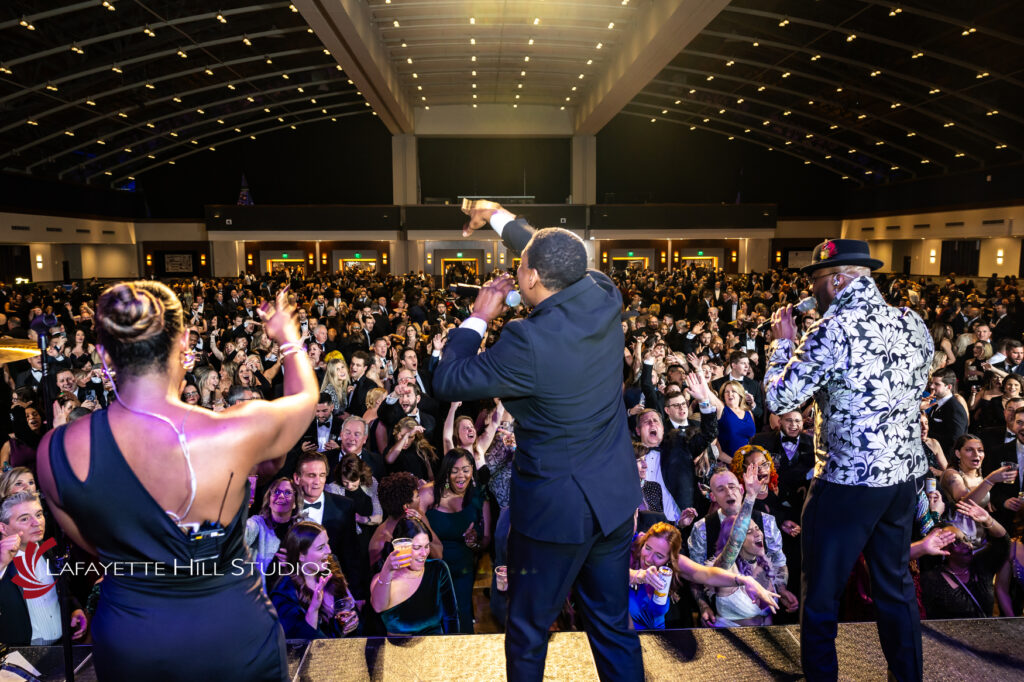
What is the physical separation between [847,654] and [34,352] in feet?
11.9

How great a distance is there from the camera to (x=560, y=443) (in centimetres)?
218

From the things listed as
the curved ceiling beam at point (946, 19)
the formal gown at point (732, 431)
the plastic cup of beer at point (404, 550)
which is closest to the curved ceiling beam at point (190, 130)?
the curved ceiling beam at point (946, 19)

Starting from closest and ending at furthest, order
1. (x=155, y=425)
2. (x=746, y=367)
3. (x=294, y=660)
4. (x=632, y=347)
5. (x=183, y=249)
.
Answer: (x=155, y=425), (x=294, y=660), (x=746, y=367), (x=632, y=347), (x=183, y=249)

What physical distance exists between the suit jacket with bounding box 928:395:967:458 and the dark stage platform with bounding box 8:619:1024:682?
3.19 meters

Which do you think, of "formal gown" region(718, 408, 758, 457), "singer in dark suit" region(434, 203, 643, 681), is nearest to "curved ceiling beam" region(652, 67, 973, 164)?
"formal gown" region(718, 408, 758, 457)

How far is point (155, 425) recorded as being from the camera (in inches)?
65.7

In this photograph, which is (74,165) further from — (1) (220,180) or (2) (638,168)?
(2) (638,168)

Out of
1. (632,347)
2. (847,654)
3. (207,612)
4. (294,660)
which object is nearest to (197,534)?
(207,612)

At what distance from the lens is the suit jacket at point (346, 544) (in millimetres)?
4043

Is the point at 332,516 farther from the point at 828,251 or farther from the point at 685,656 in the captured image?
the point at 828,251

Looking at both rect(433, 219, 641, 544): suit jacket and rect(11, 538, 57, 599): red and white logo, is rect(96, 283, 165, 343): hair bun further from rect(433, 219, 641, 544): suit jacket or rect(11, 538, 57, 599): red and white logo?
rect(11, 538, 57, 599): red and white logo

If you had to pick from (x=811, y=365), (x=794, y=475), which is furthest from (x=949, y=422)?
(x=811, y=365)

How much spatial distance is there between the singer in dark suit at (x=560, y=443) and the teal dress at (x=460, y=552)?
1574 mm

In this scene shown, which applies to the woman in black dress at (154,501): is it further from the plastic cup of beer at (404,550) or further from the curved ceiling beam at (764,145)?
the curved ceiling beam at (764,145)
